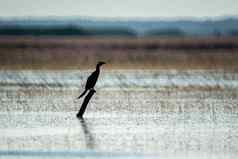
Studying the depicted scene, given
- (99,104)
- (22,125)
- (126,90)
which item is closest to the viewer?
(22,125)

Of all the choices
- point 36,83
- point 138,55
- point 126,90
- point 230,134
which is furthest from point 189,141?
point 138,55

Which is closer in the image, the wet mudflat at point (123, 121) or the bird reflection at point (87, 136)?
the wet mudflat at point (123, 121)

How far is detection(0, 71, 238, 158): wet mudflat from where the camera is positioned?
65.3ft

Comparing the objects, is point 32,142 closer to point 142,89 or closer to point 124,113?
point 124,113

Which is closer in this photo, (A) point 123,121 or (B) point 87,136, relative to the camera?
(B) point 87,136

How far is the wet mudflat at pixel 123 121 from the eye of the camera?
784 inches

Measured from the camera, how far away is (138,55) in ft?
201

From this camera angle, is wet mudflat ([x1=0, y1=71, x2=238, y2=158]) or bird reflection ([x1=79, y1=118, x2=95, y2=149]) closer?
wet mudflat ([x1=0, y1=71, x2=238, y2=158])

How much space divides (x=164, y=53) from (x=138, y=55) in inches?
81.8

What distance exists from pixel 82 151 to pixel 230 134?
325 centimetres

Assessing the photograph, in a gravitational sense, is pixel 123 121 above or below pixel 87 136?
above

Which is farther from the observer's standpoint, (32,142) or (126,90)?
(126,90)

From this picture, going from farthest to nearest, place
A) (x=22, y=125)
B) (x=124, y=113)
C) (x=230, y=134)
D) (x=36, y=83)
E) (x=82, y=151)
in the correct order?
(x=36, y=83), (x=124, y=113), (x=22, y=125), (x=230, y=134), (x=82, y=151)

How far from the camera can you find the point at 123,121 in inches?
955
